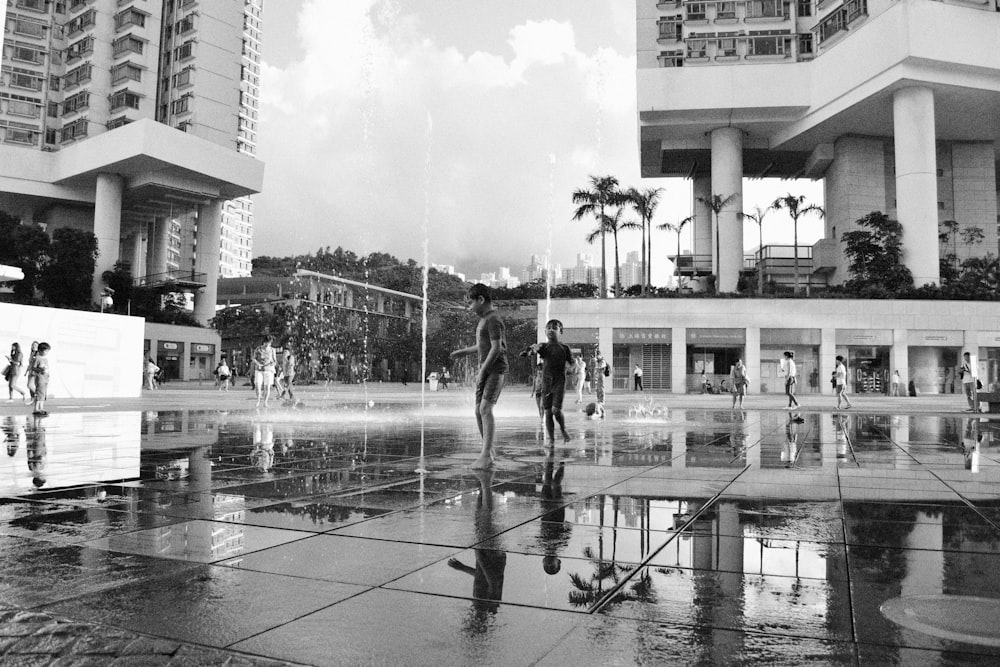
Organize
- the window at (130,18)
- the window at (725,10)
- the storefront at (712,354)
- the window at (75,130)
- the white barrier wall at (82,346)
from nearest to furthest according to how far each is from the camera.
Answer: the white barrier wall at (82,346), the storefront at (712,354), the window at (725,10), the window at (75,130), the window at (130,18)

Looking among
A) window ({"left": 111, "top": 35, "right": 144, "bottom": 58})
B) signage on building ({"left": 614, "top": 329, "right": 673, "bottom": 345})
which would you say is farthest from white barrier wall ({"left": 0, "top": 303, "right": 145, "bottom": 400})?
window ({"left": 111, "top": 35, "right": 144, "bottom": 58})

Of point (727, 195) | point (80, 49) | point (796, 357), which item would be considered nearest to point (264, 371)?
point (796, 357)

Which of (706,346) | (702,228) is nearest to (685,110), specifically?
(702,228)

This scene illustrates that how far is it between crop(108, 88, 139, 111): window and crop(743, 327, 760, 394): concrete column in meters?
60.2

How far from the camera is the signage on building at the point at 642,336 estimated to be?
4297cm

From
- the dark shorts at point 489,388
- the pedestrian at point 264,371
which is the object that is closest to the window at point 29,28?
the pedestrian at point 264,371

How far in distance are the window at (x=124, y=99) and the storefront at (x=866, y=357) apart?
64.7m

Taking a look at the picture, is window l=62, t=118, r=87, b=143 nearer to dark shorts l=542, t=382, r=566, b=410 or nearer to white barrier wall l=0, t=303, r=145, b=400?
white barrier wall l=0, t=303, r=145, b=400

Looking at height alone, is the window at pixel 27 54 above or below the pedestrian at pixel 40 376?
above

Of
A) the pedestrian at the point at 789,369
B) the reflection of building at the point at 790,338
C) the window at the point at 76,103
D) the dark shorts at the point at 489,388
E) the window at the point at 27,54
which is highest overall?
the window at the point at 27,54

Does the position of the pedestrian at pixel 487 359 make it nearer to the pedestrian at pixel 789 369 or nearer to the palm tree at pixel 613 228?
the pedestrian at pixel 789 369

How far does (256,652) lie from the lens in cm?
244

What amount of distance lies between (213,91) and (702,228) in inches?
1928

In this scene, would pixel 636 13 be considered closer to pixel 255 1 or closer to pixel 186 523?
pixel 186 523
